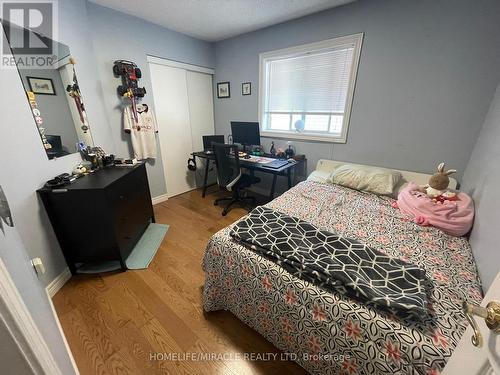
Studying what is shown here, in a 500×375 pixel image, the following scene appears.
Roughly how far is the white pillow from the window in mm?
536

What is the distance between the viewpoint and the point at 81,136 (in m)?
1.96

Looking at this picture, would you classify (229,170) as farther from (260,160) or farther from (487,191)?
(487,191)

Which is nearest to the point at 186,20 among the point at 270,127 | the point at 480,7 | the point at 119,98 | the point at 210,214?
the point at 119,98

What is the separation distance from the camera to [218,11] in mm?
2307

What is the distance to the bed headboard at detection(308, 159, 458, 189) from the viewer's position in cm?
209

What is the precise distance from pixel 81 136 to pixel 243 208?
206 centimetres

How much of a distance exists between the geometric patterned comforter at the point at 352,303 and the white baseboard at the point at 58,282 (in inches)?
49.7

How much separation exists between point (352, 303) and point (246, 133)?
2.65 meters

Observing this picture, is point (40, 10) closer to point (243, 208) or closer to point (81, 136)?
point (81, 136)

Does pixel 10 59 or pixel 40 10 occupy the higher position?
pixel 40 10

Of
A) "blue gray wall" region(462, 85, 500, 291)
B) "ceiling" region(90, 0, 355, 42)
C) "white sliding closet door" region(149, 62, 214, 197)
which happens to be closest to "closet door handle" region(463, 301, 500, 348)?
"blue gray wall" region(462, 85, 500, 291)

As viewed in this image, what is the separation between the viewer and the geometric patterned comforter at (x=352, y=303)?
0.76m

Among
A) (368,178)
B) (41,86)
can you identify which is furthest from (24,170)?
(368,178)

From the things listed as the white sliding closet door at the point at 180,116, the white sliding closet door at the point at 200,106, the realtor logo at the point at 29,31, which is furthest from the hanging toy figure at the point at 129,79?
the white sliding closet door at the point at 200,106
